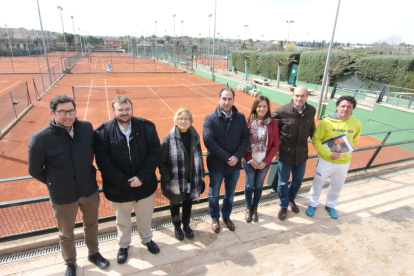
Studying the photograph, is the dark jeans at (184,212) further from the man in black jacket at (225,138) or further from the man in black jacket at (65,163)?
the man in black jacket at (65,163)

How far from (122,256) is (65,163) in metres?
1.26

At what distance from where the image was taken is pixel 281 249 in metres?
2.95

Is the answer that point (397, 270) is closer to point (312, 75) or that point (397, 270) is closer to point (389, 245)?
point (389, 245)

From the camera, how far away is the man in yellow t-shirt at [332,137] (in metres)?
3.24

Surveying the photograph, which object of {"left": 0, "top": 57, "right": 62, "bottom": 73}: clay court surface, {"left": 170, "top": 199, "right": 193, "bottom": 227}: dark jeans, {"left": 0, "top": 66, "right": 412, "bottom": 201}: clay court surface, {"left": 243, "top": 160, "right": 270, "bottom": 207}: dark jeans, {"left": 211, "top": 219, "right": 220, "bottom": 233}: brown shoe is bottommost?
{"left": 0, "top": 66, "right": 412, "bottom": 201}: clay court surface

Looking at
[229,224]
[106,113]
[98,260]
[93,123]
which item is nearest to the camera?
[98,260]

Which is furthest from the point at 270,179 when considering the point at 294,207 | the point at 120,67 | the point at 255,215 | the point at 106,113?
the point at 120,67

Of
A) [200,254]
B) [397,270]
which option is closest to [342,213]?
[397,270]

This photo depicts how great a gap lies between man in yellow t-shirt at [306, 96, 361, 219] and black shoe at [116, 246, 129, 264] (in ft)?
8.68

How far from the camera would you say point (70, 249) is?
250cm

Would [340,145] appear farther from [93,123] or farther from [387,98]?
[93,123]

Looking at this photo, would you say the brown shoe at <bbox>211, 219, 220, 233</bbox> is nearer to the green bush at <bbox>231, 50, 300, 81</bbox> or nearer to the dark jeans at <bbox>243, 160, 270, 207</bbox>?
the dark jeans at <bbox>243, 160, 270, 207</bbox>

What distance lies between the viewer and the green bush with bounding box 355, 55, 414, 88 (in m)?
15.0

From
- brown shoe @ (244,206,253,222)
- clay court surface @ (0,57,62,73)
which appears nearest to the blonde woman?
brown shoe @ (244,206,253,222)
